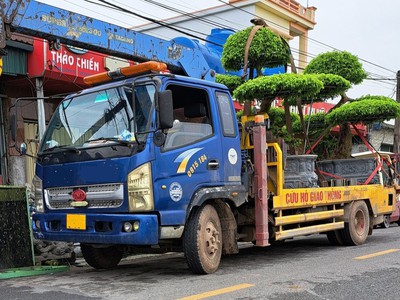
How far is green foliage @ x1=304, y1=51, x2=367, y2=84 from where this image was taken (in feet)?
36.7

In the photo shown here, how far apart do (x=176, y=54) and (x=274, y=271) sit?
5.33 m

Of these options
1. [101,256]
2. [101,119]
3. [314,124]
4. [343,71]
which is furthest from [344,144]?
[101,119]

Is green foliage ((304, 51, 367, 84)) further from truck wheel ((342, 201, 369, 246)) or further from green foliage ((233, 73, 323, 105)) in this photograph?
truck wheel ((342, 201, 369, 246))

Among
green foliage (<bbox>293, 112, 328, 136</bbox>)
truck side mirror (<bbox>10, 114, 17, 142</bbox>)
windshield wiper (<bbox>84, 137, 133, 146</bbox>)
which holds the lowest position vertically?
windshield wiper (<bbox>84, 137, 133, 146</bbox>)

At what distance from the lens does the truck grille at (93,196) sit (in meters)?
5.75

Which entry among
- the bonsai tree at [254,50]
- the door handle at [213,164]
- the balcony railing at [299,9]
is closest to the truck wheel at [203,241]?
the door handle at [213,164]

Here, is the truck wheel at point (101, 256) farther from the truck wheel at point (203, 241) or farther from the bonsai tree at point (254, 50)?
the bonsai tree at point (254, 50)

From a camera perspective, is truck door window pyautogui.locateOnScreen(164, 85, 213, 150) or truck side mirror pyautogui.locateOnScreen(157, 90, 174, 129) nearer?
truck side mirror pyautogui.locateOnScreen(157, 90, 174, 129)

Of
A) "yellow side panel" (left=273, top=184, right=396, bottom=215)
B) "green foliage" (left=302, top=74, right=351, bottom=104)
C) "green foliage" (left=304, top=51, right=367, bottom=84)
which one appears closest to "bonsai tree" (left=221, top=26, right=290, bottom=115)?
"green foliage" (left=302, top=74, right=351, bottom=104)

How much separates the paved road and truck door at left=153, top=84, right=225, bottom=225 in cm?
91

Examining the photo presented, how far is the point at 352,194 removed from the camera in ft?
30.5

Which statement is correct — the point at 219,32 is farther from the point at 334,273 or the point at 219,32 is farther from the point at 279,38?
the point at 334,273

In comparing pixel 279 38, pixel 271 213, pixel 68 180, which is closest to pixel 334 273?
pixel 271 213

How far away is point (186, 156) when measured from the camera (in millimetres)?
6109
